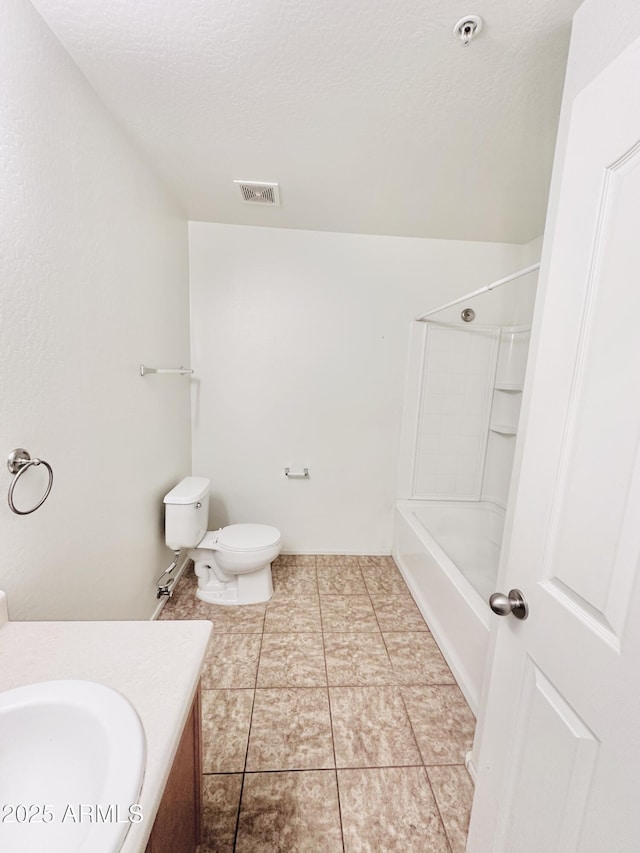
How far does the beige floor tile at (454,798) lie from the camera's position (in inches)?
42.3

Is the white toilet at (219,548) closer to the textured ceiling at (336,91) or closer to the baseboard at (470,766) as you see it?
the baseboard at (470,766)

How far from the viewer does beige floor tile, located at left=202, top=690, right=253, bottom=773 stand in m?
1.25

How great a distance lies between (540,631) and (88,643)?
97cm

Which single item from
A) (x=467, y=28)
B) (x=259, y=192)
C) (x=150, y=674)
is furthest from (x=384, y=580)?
(x=467, y=28)

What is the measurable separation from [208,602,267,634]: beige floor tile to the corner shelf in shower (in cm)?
198

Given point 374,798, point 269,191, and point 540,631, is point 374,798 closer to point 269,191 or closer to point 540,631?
point 540,631

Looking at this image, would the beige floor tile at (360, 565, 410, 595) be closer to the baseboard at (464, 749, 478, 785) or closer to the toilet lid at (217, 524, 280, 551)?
the toilet lid at (217, 524, 280, 551)

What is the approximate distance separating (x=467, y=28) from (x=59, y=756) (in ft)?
6.31

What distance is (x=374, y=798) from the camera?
116 centimetres

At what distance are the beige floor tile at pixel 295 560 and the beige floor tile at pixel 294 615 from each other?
1.18 feet

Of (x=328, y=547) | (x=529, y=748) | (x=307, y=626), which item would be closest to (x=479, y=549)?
(x=328, y=547)

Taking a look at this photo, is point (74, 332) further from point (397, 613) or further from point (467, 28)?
point (397, 613)

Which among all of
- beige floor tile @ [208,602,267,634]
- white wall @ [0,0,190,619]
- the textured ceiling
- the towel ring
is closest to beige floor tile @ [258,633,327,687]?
beige floor tile @ [208,602,267,634]

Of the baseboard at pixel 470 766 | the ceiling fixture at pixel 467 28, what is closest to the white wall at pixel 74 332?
the ceiling fixture at pixel 467 28
